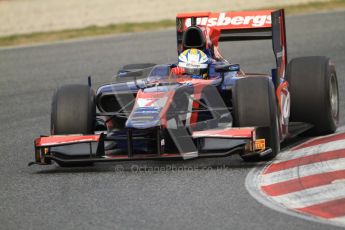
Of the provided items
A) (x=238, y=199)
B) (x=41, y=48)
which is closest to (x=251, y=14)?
(x=238, y=199)

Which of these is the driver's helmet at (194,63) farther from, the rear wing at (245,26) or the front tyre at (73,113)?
the front tyre at (73,113)

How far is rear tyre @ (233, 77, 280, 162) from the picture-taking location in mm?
8922

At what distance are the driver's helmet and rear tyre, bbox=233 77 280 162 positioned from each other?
1.00m

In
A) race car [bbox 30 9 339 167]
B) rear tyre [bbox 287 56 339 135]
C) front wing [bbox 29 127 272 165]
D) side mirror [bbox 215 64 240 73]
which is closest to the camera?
front wing [bbox 29 127 272 165]

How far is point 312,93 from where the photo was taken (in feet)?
33.6

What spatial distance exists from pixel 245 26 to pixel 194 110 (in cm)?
211

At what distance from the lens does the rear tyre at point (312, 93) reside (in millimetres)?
10227

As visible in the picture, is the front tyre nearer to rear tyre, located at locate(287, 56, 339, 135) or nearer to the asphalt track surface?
the asphalt track surface

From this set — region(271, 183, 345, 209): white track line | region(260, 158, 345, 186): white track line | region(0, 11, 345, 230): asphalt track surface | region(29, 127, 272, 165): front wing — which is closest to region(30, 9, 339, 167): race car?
region(29, 127, 272, 165): front wing

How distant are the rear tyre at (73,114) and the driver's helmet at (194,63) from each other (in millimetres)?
1180

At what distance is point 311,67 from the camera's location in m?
10.3

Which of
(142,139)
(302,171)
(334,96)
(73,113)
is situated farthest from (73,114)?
(334,96)

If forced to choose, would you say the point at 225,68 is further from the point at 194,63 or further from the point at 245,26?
the point at 245,26

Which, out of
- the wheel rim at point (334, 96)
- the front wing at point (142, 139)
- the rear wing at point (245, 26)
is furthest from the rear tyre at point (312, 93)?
the front wing at point (142, 139)
